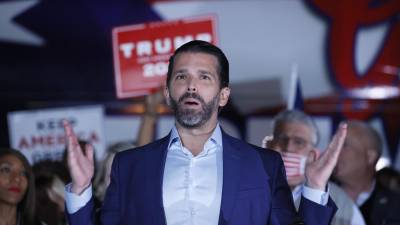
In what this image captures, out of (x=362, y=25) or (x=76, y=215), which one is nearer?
(x=76, y=215)

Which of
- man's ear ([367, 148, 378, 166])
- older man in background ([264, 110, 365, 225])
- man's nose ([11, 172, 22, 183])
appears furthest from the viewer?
man's ear ([367, 148, 378, 166])

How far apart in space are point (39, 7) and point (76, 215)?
13.4 feet

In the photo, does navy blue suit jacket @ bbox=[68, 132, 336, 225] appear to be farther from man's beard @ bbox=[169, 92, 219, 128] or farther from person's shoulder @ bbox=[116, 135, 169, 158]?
man's beard @ bbox=[169, 92, 219, 128]

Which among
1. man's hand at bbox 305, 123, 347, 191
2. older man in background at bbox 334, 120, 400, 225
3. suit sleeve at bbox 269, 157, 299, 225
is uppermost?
man's hand at bbox 305, 123, 347, 191

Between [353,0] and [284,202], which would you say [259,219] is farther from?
[353,0]

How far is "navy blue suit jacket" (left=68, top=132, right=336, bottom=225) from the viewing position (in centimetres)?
248

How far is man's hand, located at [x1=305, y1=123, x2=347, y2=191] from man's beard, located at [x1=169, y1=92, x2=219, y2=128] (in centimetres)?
35

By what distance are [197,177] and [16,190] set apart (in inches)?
56.7

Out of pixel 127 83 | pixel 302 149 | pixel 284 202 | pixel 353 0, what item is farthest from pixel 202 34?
pixel 353 0

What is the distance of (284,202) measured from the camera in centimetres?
253

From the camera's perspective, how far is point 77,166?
98.3 inches

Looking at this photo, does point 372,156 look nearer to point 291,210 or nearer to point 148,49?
point 148,49

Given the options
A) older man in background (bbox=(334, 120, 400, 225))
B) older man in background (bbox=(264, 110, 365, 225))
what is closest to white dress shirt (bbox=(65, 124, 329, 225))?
older man in background (bbox=(264, 110, 365, 225))

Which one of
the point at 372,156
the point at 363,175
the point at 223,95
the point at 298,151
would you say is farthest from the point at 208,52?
the point at 372,156
